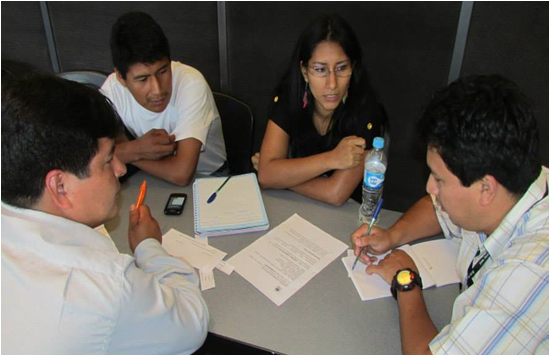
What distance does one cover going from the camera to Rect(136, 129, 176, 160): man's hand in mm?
1771

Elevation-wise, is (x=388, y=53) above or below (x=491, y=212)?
above

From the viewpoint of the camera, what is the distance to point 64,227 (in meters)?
0.94

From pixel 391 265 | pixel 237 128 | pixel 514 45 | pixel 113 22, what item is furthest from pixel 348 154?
pixel 113 22

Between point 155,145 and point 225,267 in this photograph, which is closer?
point 225,267

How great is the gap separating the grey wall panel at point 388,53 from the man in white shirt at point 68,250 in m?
1.65

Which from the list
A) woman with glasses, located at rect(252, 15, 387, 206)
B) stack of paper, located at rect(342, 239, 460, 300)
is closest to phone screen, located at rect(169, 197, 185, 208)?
woman with glasses, located at rect(252, 15, 387, 206)

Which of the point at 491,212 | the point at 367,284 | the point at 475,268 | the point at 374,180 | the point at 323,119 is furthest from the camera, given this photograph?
the point at 323,119

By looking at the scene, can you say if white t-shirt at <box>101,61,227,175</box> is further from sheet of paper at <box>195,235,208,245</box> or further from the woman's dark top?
sheet of paper at <box>195,235,208,245</box>

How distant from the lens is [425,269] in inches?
52.4

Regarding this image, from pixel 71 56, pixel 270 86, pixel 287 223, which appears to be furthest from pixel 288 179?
pixel 71 56

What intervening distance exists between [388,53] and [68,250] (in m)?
2.01

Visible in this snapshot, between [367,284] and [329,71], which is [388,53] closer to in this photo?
[329,71]

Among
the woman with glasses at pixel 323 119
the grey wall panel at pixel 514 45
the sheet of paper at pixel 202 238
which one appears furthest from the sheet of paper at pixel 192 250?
the grey wall panel at pixel 514 45

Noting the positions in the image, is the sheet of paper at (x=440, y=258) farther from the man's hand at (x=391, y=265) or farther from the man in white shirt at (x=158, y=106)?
the man in white shirt at (x=158, y=106)
